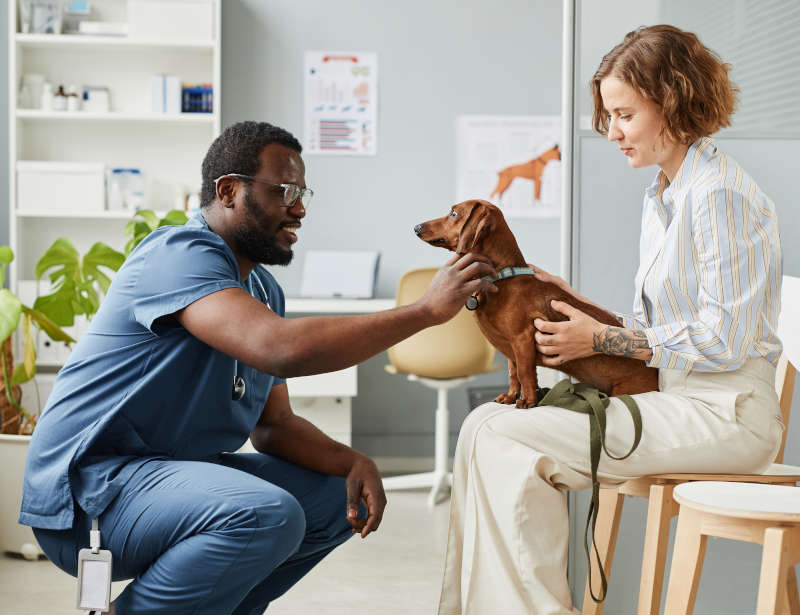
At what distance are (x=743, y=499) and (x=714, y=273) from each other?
1.25 feet

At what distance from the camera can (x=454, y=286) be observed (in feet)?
4.67

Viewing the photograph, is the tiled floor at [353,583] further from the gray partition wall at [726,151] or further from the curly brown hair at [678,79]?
the curly brown hair at [678,79]

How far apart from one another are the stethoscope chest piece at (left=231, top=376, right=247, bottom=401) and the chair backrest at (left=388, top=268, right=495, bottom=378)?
6.28ft

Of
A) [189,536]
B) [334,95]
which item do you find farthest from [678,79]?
[334,95]

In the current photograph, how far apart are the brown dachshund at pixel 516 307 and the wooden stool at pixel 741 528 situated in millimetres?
251

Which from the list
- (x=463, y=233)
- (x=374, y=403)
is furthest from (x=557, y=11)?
(x=463, y=233)

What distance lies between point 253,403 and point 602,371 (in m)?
0.66

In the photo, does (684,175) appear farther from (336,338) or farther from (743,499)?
(336,338)

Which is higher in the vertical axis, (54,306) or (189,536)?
(54,306)

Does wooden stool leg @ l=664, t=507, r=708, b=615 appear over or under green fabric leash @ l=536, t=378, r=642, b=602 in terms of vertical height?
under

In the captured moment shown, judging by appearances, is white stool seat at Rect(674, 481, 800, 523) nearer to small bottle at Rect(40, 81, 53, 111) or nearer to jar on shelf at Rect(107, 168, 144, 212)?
jar on shelf at Rect(107, 168, 144, 212)

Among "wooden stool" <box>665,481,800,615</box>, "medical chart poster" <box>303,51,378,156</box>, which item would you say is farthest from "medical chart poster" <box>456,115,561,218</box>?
"wooden stool" <box>665,481,800,615</box>

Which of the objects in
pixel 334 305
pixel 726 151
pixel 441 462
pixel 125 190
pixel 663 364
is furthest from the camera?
pixel 125 190

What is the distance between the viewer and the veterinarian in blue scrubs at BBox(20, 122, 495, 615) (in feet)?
4.43
